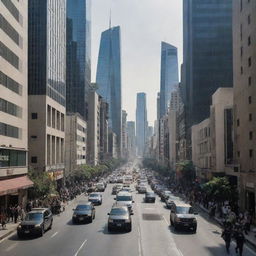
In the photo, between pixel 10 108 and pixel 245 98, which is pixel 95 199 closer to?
pixel 10 108

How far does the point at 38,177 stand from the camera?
56656mm

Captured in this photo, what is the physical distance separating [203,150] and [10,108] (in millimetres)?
52453

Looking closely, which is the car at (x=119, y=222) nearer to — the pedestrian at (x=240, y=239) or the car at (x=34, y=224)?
the car at (x=34, y=224)

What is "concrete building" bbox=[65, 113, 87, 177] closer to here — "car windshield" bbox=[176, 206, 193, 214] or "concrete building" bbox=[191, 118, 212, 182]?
"concrete building" bbox=[191, 118, 212, 182]

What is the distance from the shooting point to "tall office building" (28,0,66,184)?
77.7m

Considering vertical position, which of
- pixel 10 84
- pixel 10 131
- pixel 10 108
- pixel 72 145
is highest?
pixel 10 84

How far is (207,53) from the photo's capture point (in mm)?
144000

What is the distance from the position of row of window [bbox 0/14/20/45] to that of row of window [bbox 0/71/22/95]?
4855mm

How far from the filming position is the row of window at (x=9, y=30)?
160 ft

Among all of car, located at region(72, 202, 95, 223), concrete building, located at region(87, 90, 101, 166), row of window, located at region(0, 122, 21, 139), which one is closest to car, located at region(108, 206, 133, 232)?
car, located at region(72, 202, 95, 223)

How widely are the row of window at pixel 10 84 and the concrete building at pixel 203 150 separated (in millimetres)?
38941

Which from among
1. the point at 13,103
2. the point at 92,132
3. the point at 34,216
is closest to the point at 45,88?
the point at 13,103

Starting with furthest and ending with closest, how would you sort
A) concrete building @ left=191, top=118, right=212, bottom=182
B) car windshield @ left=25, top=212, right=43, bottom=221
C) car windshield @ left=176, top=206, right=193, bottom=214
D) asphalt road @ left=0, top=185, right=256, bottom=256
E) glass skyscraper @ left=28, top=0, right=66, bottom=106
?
concrete building @ left=191, top=118, right=212, bottom=182 < glass skyscraper @ left=28, top=0, right=66, bottom=106 < car windshield @ left=176, top=206, right=193, bottom=214 < car windshield @ left=25, top=212, right=43, bottom=221 < asphalt road @ left=0, top=185, right=256, bottom=256

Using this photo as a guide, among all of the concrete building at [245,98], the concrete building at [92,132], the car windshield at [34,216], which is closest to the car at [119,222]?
the car windshield at [34,216]
